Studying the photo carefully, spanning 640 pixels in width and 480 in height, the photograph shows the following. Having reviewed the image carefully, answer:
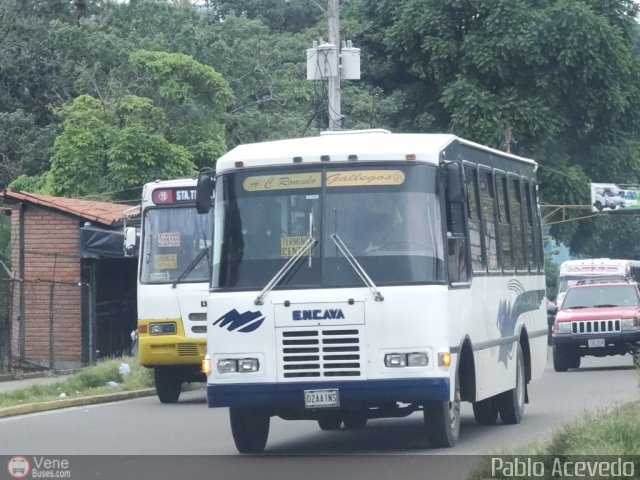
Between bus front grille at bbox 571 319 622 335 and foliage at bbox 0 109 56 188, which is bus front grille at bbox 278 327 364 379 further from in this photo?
foliage at bbox 0 109 56 188

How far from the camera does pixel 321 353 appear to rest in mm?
12148

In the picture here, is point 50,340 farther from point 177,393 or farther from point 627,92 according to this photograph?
point 627,92

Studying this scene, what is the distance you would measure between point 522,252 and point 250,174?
4965 millimetres

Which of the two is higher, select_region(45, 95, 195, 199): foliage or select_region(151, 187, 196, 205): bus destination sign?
select_region(45, 95, 195, 199): foliage

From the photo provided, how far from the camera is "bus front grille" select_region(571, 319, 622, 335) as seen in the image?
88.4 ft

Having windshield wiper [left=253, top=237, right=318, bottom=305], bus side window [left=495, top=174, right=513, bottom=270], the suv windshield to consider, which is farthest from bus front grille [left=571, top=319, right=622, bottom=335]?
windshield wiper [left=253, top=237, right=318, bottom=305]

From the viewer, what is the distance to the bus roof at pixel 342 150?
1259 cm

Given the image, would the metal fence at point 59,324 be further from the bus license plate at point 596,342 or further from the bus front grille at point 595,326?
the bus license plate at point 596,342

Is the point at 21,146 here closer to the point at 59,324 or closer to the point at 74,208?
the point at 74,208

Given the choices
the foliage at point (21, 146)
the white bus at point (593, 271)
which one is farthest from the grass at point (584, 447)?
the white bus at point (593, 271)

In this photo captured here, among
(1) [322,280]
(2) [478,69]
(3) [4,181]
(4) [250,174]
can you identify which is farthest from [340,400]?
(2) [478,69]

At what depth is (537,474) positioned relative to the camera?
924 centimetres

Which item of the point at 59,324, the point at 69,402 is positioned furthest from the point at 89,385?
the point at 59,324

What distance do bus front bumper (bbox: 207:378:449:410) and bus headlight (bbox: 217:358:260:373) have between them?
0.13m
